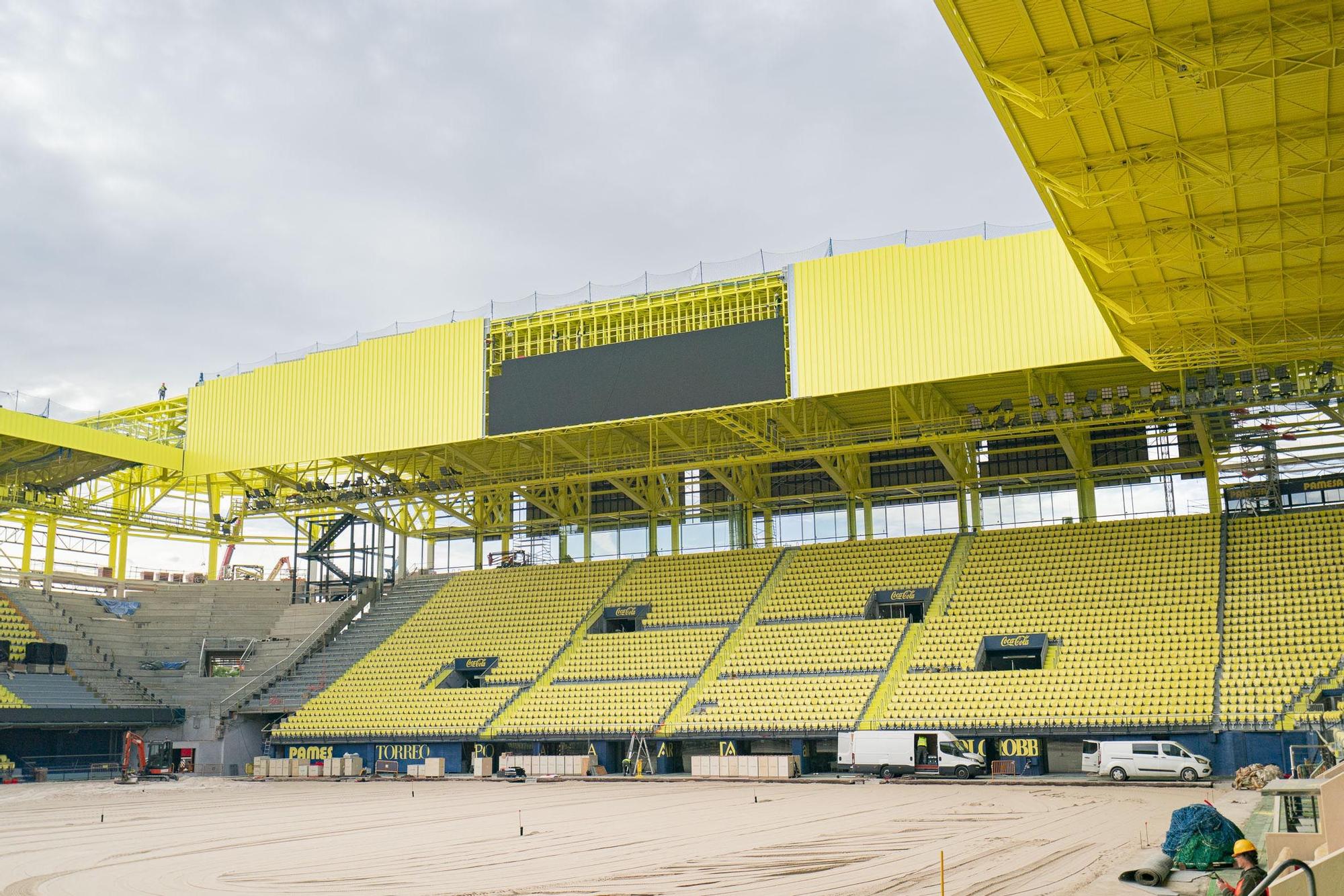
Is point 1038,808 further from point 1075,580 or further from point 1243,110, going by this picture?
point 1075,580

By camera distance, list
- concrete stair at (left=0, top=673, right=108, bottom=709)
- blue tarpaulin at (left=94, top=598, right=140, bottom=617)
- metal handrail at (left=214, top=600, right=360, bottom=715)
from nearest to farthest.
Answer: concrete stair at (left=0, top=673, right=108, bottom=709), metal handrail at (left=214, top=600, right=360, bottom=715), blue tarpaulin at (left=94, top=598, right=140, bottom=617)

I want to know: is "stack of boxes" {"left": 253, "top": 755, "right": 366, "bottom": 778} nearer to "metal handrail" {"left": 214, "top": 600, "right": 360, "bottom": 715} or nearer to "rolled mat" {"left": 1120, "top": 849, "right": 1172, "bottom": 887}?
"metal handrail" {"left": 214, "top": 600, "right": 360, "bottom": 715}

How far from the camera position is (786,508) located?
57.5m

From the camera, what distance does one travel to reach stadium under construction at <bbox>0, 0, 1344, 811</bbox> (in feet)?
114

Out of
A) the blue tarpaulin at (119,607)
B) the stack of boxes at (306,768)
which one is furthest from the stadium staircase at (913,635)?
the blue tarpaulin at (119,607)

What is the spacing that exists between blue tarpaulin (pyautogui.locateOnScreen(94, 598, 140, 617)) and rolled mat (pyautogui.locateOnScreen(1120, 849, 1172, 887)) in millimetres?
55177

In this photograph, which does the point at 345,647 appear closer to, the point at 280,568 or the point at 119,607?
the point at 119,607

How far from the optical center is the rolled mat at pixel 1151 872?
1568cm

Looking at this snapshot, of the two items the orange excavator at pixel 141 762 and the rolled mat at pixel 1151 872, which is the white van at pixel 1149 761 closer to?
the rolled mat at pixel 1151 872

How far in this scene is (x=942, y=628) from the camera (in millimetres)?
44812

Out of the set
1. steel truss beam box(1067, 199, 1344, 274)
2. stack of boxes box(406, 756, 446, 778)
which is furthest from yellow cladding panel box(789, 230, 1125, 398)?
stack of boxes box(406, 756, 446, 778)

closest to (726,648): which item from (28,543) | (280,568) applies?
(28,543)

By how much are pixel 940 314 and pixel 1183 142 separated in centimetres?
1776

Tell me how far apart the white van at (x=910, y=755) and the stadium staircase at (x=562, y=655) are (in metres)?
15.0
